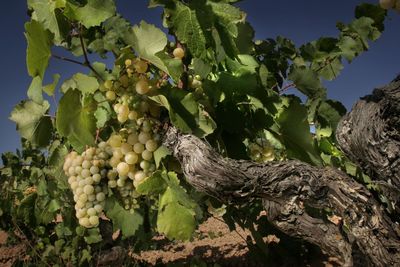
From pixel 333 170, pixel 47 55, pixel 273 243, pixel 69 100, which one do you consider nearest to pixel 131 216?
pixel 69 100

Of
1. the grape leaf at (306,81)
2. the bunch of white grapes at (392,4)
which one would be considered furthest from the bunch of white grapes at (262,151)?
the bunch of white grapes at (392,4)

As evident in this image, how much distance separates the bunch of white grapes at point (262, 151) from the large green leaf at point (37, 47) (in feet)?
4.73

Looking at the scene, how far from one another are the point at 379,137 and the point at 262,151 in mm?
1195

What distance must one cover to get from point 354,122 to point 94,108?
1213mm

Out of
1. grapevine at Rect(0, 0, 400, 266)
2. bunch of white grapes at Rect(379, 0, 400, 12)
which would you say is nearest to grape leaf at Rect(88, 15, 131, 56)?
grapevine at Rect(0, 0, 400, 266)

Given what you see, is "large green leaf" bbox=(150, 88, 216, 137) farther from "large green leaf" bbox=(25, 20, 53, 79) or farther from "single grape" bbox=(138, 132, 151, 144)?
"large green leaf" bbox=(25, 20, 53, 79)

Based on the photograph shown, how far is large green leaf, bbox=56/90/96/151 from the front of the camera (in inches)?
73.5

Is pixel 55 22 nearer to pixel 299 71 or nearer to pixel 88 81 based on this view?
pixel 88 81

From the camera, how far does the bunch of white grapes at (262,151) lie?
2.75 metres

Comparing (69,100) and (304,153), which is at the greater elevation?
(304,153)

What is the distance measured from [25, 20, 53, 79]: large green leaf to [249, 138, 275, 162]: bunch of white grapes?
4.73 feet

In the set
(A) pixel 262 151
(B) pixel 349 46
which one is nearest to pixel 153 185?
(A) pixel 262 151

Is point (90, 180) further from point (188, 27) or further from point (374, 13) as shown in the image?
point (374, 13)

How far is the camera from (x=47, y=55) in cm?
183
